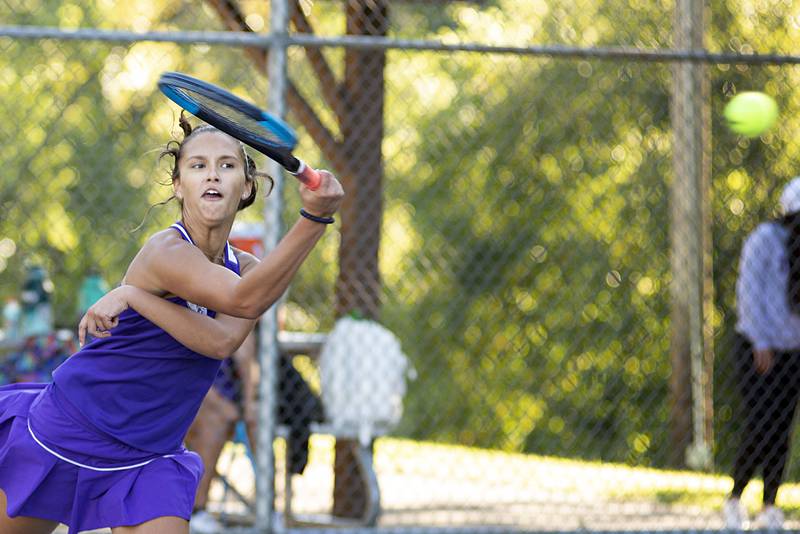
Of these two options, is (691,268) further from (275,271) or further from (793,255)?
(275,271)

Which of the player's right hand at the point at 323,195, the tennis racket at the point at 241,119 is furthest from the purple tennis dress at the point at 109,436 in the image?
the player's right hand at the point at 323,195

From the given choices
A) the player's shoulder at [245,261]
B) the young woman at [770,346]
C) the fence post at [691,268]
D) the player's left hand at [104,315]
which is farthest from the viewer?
the fence post at [691,268]

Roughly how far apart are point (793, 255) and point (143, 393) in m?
4.11

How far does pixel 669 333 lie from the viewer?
10711 mm

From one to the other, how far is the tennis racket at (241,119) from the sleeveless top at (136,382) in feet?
1.11

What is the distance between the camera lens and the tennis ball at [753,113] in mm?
6715

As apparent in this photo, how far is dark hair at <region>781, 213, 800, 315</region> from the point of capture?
236 inches

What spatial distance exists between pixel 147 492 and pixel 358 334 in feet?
11.0

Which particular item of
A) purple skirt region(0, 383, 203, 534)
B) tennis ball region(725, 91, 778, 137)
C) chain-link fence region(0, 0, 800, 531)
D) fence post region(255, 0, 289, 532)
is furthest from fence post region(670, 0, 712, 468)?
purple skirt region(0, 383, 203, 534)

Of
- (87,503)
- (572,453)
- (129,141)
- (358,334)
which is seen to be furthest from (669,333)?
(87,503)

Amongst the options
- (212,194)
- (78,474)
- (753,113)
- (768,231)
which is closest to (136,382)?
(78,474)

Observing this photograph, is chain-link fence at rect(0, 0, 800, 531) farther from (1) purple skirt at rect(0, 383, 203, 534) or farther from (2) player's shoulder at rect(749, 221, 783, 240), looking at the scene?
(1) purple skirt at rect(0, 383, 203, 534)

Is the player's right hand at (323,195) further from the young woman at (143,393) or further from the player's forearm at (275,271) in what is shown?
the young woman at (143,393)

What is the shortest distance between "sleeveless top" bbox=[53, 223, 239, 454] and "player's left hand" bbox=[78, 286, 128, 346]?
107 mm
